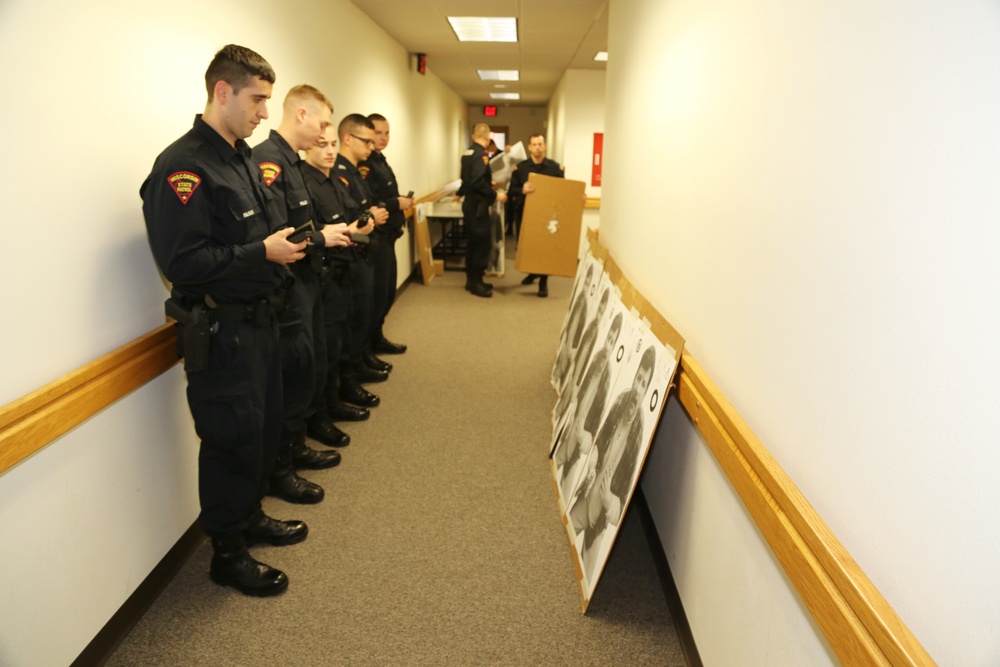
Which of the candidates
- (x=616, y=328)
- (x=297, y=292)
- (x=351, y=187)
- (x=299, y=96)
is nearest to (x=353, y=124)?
(x=351, y=187)

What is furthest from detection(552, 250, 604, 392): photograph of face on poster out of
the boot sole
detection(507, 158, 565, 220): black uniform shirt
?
detection(507, 158, 565, 220): black uniform shirt

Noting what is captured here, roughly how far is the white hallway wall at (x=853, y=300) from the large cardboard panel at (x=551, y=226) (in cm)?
326

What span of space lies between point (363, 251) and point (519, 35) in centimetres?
345

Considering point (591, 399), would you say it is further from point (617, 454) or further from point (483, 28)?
point (483, 28)

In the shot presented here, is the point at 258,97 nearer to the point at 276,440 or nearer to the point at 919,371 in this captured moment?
the point at 276,440

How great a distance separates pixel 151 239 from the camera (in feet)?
5.59

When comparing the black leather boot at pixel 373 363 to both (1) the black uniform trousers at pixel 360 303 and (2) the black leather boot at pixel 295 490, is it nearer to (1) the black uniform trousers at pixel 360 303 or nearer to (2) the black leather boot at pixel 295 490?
(1) the black uniform trousers at pixel 360 303

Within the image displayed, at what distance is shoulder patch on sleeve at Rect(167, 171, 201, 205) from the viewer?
166 centimetres

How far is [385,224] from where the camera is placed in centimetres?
390

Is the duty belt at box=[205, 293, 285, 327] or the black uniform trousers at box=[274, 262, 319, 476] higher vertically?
the duty belt at box=[205, 293, 285, 327]

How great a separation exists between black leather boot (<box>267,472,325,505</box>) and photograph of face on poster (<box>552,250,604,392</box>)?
61.7 inches

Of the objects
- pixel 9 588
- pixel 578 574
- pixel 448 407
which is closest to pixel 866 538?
pixel 578 574

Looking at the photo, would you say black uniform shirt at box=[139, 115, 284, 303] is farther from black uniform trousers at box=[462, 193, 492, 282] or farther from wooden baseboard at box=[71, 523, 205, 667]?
black uniform trousers at box=[462, 193, 492, 282]

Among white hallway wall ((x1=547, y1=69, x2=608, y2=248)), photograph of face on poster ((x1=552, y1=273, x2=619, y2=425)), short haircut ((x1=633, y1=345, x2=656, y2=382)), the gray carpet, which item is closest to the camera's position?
the gray carpet
